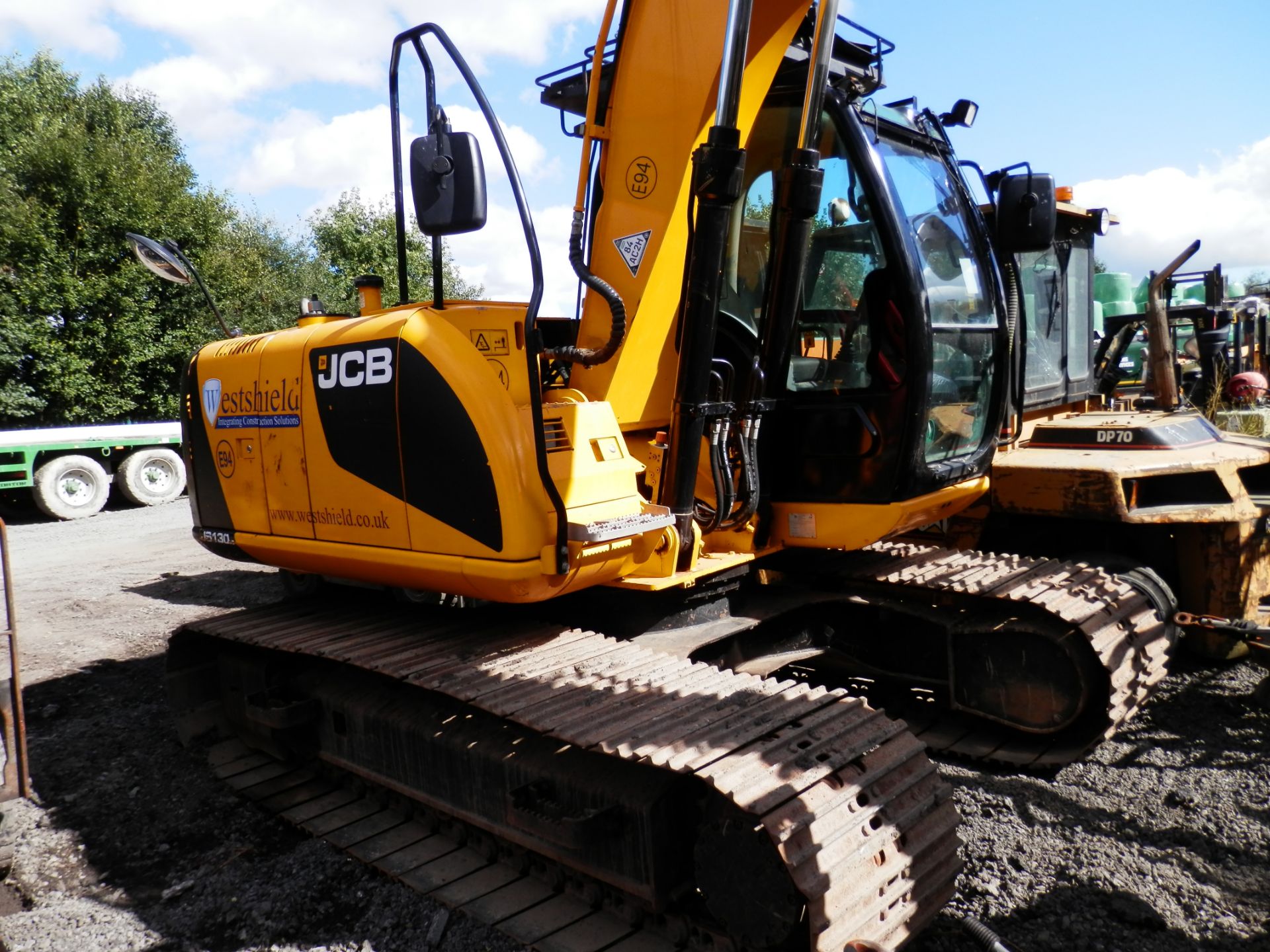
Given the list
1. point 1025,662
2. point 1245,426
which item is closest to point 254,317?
point 1245,426

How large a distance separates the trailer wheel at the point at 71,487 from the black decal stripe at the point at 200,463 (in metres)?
10.3

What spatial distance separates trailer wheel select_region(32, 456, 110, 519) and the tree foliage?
5.07 m

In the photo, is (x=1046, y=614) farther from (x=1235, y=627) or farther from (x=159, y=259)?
(x=159, y=259)

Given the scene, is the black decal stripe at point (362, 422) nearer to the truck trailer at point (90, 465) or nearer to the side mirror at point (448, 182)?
the side mirror at point (448, 182)

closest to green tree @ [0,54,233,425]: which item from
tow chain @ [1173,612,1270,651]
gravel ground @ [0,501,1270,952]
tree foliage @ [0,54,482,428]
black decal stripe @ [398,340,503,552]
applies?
tree foliage @ [0,54,482,428]

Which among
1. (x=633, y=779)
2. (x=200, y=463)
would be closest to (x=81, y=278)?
(x=200, y=463)

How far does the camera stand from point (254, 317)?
2455cm

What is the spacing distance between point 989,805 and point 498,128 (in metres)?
2.77

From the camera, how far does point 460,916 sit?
285 cm

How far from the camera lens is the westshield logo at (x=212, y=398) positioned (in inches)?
156

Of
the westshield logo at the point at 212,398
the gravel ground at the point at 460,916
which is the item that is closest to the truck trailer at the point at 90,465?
the gravel ground at the point at 460,916

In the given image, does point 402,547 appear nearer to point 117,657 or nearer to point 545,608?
point 545,608

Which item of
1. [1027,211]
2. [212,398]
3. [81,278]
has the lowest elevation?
[212,398]

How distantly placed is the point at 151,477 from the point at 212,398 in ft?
37.5
